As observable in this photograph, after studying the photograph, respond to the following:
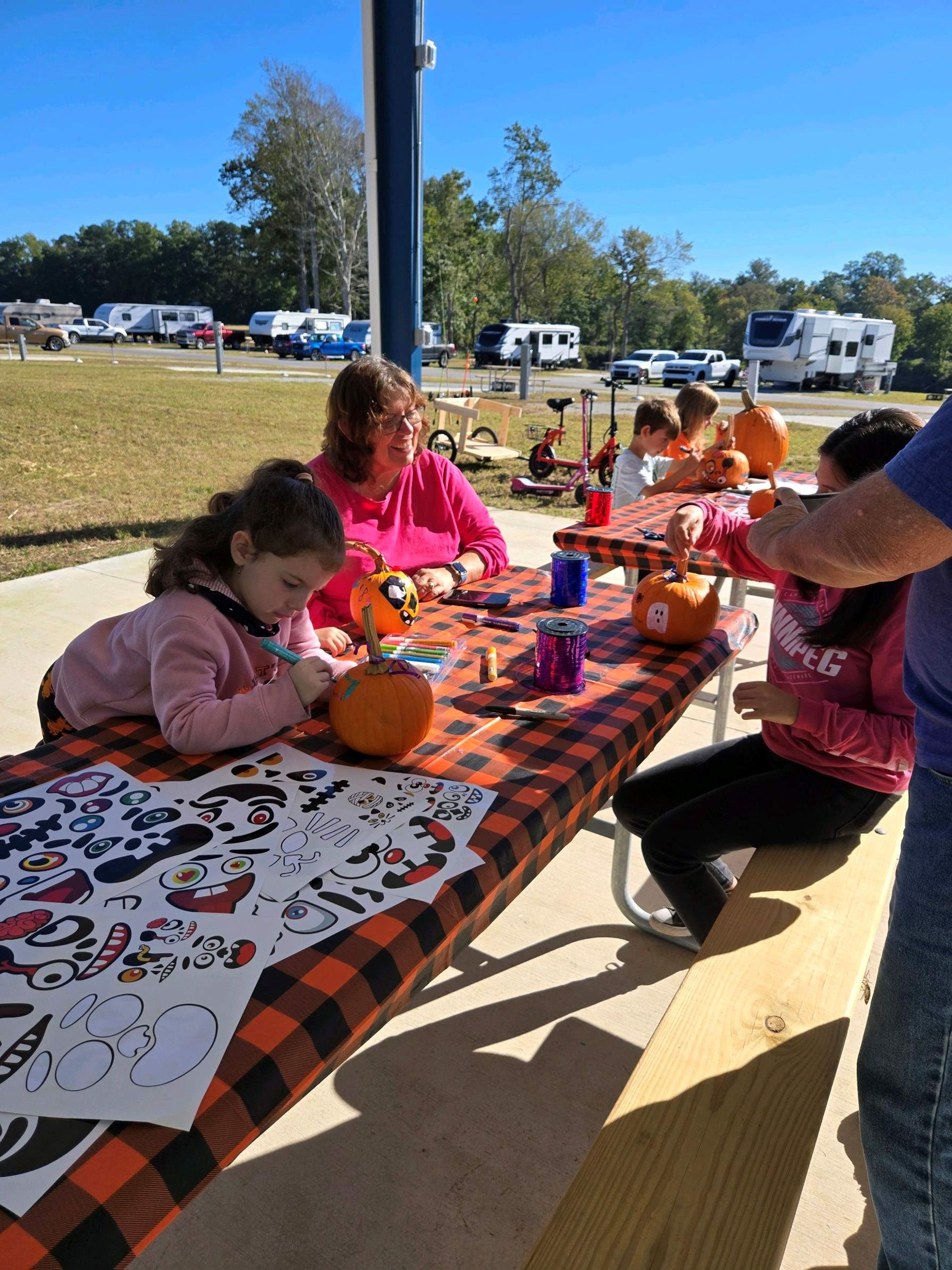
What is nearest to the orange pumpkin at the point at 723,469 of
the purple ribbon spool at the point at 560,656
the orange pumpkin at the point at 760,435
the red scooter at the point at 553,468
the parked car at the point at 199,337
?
the orange pumpkin at the point at 760,435

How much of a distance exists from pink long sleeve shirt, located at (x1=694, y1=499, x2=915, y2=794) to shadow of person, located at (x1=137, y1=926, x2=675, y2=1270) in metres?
0.91

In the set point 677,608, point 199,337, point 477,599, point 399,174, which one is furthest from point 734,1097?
point 199,337

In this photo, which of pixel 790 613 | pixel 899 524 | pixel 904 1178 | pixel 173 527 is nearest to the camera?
pixel 899 524

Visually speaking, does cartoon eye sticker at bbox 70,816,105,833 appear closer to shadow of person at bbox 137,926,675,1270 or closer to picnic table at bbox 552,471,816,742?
shadow of person at bbox 137,926,675,1270

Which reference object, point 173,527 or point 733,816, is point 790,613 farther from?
point 173,527

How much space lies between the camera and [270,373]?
25.5 m

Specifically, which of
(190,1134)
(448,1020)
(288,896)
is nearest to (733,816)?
(448,1020)

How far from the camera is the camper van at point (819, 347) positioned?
97.1 feet

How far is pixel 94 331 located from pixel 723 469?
4720 centimetres

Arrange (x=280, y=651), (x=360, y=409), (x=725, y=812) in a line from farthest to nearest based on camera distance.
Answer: (x=360, y=409), (x=725, y=812), (x=280, y=651)

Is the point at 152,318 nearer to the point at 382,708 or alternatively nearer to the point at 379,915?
the point at 382,708

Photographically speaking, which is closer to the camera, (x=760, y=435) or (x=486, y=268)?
(x=760, y=435)

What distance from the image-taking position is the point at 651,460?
19.3 feet

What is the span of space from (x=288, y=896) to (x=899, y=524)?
92cm
